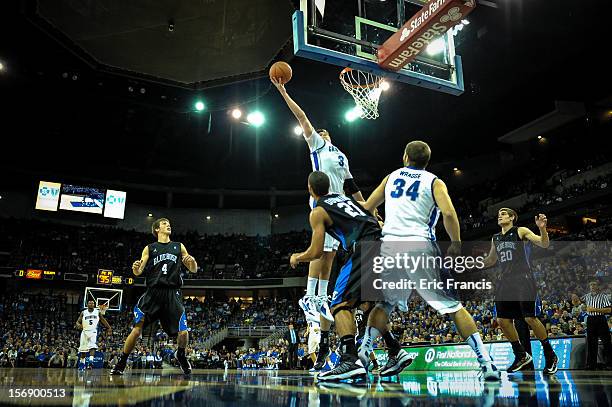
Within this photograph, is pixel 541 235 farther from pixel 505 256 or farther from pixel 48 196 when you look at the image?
pixel 48 196

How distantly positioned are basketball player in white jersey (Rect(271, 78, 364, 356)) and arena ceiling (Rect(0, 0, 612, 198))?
32.1 ft

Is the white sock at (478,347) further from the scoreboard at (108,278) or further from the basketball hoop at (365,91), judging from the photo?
the scoreboard at (108,278)

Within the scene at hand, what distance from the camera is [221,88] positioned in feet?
62.0

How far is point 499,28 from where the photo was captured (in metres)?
16.0

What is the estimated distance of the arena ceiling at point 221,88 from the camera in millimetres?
15273

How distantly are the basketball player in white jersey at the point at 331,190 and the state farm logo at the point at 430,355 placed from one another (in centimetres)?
583

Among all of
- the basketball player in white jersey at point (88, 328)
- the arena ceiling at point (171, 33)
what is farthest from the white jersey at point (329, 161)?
the basketball player in white jersey at point (88, 328)

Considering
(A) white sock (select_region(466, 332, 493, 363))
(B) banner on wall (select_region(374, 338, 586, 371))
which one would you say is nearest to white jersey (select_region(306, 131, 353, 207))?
(A) white sock (select_region(466, 332, 493, 363))

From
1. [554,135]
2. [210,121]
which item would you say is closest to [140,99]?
[210,121]

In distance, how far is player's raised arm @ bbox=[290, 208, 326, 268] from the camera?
3.93m

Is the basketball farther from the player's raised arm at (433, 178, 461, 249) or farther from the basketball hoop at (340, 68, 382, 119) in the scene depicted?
the basketball hoop at (340, 68, 382, 119)

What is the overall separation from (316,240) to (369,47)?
4.99 m

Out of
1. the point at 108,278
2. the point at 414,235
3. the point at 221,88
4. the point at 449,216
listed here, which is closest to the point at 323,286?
the point at 414,235

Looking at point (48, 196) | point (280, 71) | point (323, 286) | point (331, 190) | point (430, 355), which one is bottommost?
point (430, 355)
